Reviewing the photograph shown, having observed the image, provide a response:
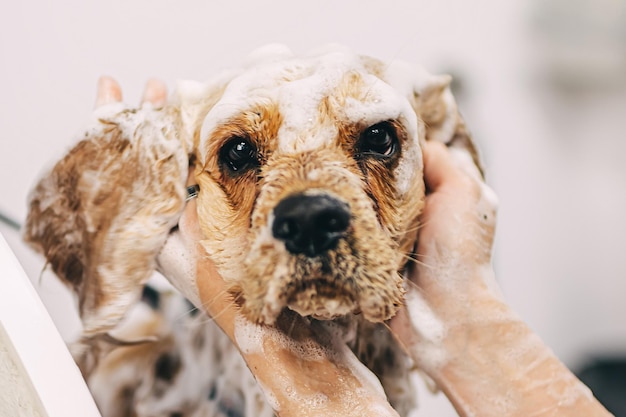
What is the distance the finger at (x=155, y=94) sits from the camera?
0.95 m

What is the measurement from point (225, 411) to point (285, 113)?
20.2 inches

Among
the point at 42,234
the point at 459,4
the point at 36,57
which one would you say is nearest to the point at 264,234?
the point at 42,234

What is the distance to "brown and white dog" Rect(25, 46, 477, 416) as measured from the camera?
2.12 feet

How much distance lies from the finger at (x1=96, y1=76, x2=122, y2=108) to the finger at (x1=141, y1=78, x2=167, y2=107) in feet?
0.14

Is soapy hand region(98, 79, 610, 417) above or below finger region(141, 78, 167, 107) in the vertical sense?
below

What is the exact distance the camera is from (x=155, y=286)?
40.8 inches

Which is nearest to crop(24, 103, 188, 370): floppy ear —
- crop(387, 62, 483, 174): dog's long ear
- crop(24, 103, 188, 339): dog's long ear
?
crop(24, 103, 188, 339): dog's long ear

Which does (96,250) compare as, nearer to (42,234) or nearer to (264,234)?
(42,234)

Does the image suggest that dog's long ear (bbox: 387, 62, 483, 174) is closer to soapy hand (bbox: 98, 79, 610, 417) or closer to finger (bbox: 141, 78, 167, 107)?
soapy hand (bbox: 98, 79, 610, 417)

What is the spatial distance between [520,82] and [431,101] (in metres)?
0.72

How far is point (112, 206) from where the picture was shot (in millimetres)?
841

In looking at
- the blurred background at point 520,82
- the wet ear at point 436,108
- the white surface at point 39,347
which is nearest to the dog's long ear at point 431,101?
the wet ear at point 436,108

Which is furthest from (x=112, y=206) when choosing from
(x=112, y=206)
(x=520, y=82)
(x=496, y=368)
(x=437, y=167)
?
(x=520, y=82)

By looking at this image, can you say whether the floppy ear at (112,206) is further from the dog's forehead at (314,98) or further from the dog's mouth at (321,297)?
the dog's mouth at (321,297)
